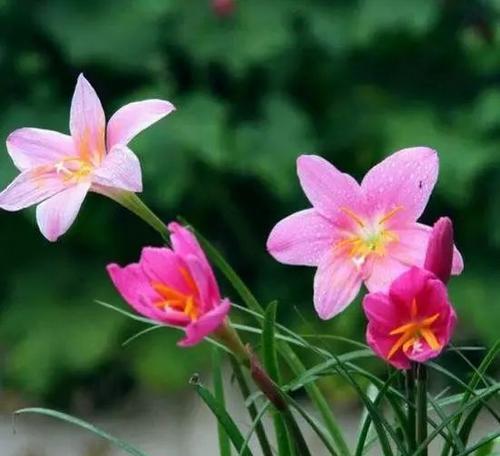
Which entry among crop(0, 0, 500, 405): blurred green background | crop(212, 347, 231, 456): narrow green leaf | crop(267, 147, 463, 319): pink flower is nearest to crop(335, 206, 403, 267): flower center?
crop(267, 147, 463, 319): pink flower

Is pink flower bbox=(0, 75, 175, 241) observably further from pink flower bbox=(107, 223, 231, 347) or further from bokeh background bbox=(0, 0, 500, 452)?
bokeh background bbox=(0, 0, 500, 452)

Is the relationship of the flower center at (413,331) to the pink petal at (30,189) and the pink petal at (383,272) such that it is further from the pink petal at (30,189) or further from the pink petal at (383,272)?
the pink petal at (30,189)

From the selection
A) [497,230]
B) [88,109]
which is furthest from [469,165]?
[88,109]

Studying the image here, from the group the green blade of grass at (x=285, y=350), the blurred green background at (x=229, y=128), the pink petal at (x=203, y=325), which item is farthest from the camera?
the blurred green background at (x=229, y=128)

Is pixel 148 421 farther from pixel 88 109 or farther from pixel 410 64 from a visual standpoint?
pixel 88 109

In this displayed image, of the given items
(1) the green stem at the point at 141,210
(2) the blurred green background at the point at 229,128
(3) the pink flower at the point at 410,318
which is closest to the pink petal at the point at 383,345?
(3) the pink flower at the point at 410,318

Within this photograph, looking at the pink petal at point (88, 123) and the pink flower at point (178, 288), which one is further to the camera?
the pink petal at point (88, 123)

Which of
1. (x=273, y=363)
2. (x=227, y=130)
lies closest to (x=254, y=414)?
(x=273, y=363)
